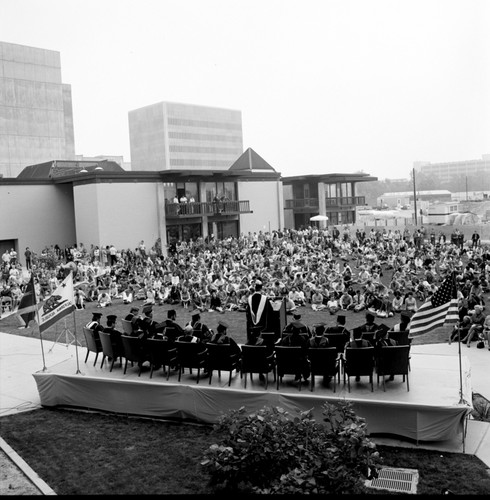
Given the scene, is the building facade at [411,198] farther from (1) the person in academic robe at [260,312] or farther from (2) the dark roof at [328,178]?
(1) the person in academic robe at [260,312]

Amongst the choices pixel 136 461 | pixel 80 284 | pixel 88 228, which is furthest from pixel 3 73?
pixel 136 461

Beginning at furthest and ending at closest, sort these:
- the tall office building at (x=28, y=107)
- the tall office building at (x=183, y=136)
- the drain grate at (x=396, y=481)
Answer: the tall office building at (x=183, y=136)
the tall office building at (x=28, y=107)
the drain grate at (x=396, y=481)

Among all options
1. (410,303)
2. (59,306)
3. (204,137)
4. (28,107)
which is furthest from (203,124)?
(59,306)

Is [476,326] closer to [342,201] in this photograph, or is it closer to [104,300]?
[104,300]

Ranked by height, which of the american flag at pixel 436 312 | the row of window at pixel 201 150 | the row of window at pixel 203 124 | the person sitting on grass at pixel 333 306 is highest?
the row of window at pixel 203 124

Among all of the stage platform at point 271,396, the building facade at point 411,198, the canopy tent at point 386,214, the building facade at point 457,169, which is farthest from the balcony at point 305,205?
the building facade at point 457,169

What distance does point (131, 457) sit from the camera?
969 cm

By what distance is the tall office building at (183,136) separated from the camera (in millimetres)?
118419

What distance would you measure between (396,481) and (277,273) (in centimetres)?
1980

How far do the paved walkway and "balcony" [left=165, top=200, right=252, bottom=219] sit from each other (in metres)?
22.0

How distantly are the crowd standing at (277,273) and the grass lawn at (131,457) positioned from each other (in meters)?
2.41

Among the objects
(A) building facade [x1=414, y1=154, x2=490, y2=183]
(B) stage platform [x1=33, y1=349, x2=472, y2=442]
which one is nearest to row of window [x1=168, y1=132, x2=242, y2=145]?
(A) building facade [x1=414, y1=154, x2=490, y2=183]

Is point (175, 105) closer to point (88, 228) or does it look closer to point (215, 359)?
point (88, 228)

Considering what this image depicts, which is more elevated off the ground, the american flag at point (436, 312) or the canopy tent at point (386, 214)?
the canopy tent at point (386, 214)
